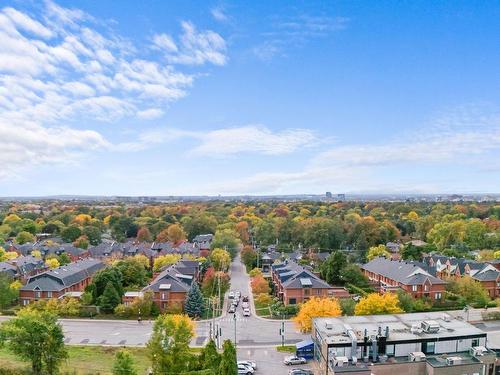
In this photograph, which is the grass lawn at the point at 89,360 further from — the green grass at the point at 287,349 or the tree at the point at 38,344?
the green grass at the point at 287,349

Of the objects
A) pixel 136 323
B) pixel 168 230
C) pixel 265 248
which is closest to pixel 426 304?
pixel 136 323

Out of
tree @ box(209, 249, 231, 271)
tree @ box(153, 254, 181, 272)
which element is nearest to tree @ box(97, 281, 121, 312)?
tree @ box(153, 254, 181, 272)

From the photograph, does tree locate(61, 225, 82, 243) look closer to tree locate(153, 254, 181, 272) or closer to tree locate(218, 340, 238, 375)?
tree locate(153, 254, 181, 272)

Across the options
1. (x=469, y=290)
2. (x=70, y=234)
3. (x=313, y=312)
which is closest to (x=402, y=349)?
(x=313, y=312)

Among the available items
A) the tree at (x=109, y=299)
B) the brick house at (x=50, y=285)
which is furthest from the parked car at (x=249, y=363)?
the brick house at (x=50, y=285)

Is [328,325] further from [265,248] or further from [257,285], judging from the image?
[265,248]

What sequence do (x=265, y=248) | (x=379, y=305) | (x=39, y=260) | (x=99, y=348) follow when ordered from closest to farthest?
(x=99, y=348)
(x=379, y=305)
(x=39, y=260)
(x=265, y=248)
